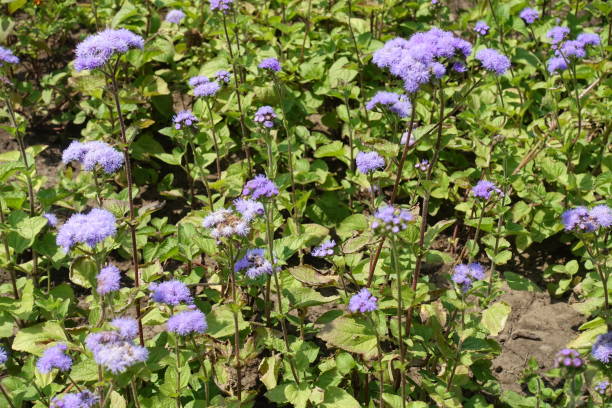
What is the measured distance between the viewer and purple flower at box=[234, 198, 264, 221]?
3116 mm

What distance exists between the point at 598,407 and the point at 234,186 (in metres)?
2.74

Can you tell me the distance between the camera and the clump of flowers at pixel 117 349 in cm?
254

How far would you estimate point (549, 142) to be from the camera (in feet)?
16.1

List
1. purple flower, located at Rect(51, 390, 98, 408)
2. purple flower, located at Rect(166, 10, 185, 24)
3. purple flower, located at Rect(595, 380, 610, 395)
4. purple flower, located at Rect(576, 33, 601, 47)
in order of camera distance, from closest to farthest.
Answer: purple flower, located at Rect(51, 390, 98, 408)
purple flower, located at Rect(595, 380, 610, 395)
purple flower, located at Rect(576, 33, 601, 47)
purple flower, located at Rect(166, 10, 185, 24)

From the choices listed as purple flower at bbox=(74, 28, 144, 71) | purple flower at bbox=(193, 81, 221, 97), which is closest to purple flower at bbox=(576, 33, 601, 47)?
purple flower at bbox=(193, 81, 221, 97)

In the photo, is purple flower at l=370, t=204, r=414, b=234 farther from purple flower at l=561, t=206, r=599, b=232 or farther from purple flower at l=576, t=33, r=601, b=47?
purple flower at l=576, t=33, r=601, b=47

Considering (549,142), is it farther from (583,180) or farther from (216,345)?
(216,345)

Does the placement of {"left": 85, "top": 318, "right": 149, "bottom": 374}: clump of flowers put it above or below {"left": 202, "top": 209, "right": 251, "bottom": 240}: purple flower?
below

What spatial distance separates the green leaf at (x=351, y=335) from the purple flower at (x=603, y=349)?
3.69ft

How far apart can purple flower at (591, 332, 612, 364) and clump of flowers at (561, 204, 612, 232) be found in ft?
2.13

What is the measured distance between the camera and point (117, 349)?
2582mm

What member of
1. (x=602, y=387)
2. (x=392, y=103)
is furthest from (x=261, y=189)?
(x=602, y=387)

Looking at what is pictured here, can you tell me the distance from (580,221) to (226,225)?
6.69 ft

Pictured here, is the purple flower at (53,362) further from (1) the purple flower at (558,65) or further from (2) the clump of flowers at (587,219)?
(1) the purple flower at (558,65)
